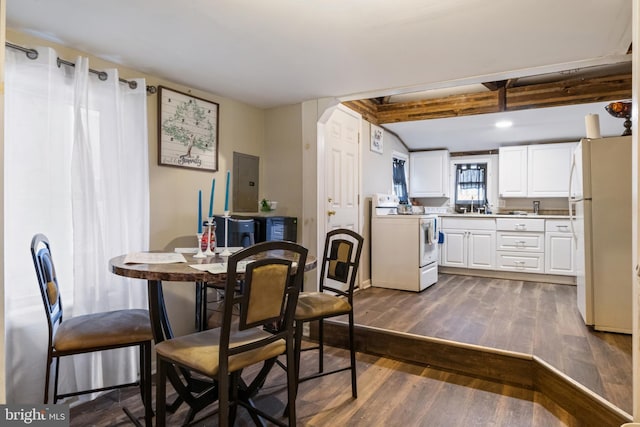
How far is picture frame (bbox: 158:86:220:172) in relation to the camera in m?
2.81

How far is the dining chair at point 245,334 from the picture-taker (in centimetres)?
135

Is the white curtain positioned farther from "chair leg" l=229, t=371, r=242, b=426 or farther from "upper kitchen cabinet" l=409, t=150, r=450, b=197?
"upper kitchen cabinet" l=409, t=150, r=450, b=197

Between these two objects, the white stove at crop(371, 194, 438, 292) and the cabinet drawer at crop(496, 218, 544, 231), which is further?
the cabinet drawer at crop(496, 218, 544, 231)

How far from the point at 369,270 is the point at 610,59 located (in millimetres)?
3069

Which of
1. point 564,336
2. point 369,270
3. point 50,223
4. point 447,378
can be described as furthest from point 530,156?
point 50,223

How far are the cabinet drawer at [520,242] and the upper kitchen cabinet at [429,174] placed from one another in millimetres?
1163

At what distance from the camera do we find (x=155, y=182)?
2.76 metres

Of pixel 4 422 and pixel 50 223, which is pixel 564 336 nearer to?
pixel 4 422

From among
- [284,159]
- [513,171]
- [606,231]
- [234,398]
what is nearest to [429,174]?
[513,171]

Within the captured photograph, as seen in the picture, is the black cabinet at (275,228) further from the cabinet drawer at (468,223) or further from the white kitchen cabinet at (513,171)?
the white kitchen cabinet at (513,171)

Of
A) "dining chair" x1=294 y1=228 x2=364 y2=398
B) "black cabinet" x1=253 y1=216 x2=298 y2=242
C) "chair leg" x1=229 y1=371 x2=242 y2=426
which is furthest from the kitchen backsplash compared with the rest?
"chair leg" x1=229 y1=371 x2=242 y2=426

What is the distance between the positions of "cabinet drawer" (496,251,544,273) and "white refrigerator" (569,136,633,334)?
84.9 inches

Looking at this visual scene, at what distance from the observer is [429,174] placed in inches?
236

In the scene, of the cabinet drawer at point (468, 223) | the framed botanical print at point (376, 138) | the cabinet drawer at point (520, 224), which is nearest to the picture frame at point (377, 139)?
the framed botanical print at point (376, 138)
